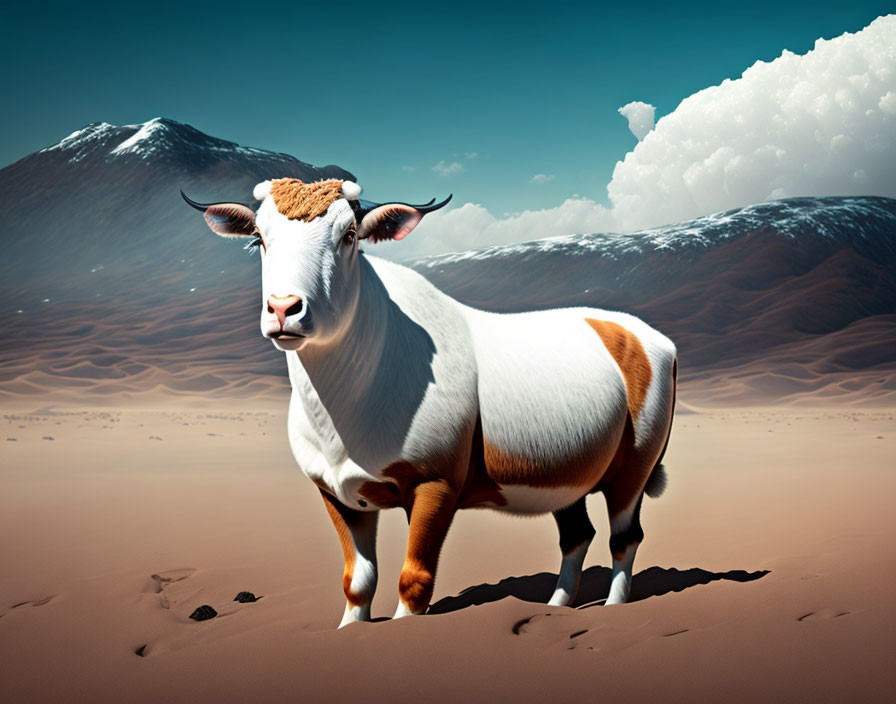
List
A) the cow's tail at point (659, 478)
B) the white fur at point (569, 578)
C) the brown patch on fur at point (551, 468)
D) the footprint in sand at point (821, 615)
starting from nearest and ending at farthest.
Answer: the footprint in sand at point (821, 615)
the brown patch on fur at point (551, 468)
the white fur at point (569, 578)
the cow's tail at point (659, 478)

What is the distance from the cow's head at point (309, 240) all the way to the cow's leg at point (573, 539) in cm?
262

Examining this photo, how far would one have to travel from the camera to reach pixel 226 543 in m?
7.67

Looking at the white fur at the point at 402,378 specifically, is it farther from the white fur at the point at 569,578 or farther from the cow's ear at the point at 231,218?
the white fur at the point at 569,578

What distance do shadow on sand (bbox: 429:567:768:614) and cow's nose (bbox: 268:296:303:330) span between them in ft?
9.27

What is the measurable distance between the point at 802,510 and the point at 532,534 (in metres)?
3.34

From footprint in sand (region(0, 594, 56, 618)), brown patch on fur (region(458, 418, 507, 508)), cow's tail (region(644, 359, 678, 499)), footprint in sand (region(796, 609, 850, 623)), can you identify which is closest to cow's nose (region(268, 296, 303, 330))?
brown patch on fur (region(458, 418, 507, 508))

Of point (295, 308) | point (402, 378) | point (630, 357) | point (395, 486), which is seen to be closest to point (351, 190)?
point (295, 308)

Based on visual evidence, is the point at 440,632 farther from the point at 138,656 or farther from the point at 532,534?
the point at 532,534

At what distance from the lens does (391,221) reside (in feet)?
13.7

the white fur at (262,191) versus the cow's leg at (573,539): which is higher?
the white fur at (262,191)

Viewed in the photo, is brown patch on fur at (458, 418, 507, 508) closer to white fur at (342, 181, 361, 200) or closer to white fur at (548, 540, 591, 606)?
white fur at (548, 540, 591, 606)

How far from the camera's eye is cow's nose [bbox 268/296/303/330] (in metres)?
3.52

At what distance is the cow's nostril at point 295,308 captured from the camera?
11.6 feet

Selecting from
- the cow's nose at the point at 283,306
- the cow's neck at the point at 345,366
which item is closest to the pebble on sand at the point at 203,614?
the cow's neck at the point at 345,366
